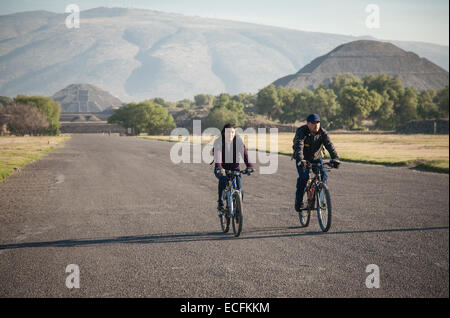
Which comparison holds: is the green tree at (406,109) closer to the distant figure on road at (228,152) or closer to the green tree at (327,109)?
the green tree at (327,109)

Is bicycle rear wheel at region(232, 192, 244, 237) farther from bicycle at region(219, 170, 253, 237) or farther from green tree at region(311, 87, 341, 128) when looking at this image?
green tree at region(311, 87, 341, 128)

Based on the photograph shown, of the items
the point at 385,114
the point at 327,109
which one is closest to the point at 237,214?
the point at 385,114

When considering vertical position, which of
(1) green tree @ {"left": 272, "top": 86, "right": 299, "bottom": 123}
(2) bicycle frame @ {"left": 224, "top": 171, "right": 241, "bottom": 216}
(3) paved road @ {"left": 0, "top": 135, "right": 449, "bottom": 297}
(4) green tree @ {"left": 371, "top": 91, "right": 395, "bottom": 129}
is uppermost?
(1) green tree @ {"left": 272, "top": 86, "right": 299, "bottom": 123}

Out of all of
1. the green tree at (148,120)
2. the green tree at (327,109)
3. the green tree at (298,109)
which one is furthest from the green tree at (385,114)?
the green tree at (148,120)

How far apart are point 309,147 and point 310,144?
76 mm

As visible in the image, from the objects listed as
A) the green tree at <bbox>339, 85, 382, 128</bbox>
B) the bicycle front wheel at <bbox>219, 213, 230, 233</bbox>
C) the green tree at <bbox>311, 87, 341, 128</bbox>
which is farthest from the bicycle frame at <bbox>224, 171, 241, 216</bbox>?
the green tree at <bbox>311, 87, 341, 128</bbox>

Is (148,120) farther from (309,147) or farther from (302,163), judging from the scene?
(302,163)

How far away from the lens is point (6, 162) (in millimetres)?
24234

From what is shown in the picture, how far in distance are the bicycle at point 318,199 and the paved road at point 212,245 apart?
0.29m

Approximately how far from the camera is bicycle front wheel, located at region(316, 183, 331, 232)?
8.16 m

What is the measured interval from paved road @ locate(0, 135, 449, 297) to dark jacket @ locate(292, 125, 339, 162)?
5.40 ft

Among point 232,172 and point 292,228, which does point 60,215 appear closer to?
point 232,172

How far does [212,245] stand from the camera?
7.34 metres
